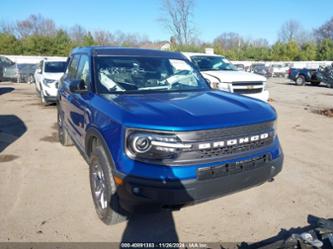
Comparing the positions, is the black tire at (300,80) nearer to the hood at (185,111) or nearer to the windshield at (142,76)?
the windshield at (142,76)

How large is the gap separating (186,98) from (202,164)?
108 cm

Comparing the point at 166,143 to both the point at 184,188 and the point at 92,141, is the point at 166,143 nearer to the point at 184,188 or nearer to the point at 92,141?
the point at 184,188

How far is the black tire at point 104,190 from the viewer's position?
3304 mm

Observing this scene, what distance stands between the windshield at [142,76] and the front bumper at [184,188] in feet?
5.03

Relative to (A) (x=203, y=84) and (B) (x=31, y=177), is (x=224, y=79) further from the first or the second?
(B) (x=31, y=177)

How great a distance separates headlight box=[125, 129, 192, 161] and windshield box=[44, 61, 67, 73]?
10210 millimetres

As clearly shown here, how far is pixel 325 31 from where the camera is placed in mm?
82750

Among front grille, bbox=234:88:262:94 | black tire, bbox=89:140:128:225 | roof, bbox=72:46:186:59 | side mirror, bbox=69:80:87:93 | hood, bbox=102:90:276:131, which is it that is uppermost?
roof, bbox=72:46:186:59

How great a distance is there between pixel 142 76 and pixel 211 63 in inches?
273

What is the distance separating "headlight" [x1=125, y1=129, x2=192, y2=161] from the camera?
302 centimetres

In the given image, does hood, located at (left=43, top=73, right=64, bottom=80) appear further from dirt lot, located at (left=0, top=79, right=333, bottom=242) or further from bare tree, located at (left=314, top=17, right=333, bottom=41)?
bare tree, located at (left=314, top=17, right=333, bottom=41)

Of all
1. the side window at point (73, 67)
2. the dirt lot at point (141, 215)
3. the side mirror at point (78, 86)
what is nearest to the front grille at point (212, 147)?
the dirt lot at point (141, 215)

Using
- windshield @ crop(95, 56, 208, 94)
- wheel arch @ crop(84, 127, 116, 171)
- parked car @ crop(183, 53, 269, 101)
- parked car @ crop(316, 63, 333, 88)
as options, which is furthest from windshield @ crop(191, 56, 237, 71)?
parked car @ crop(316, 63, 333, 88)

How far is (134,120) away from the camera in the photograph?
10.1 ft
